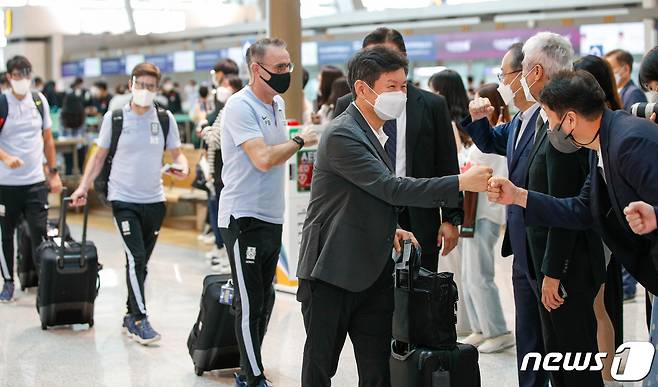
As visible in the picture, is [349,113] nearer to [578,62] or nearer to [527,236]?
[527,236]

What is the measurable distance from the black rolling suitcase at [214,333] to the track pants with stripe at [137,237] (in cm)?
81

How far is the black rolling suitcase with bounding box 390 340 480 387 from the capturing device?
12.3 feet

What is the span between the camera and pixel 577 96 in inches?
130

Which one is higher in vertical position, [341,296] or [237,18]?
[237,18]

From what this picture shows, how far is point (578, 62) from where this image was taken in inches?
183

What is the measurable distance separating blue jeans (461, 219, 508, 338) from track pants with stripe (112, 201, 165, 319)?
1.97m

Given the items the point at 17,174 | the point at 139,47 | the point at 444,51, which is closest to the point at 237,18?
the point at 139,47

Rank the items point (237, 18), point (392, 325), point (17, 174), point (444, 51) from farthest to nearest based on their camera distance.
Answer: point (237, 18), point (444, 51), point (17, 174), point (392, 325)

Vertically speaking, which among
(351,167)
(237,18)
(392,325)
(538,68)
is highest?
(237,18)

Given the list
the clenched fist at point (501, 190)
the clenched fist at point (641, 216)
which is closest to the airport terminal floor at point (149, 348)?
Answer: the clenched fist at point (501, 190)

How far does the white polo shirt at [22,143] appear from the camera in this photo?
7.48 metres

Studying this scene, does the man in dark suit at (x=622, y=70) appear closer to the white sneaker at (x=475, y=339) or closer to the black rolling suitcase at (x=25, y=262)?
the white sneaker at (x=475, y=339)

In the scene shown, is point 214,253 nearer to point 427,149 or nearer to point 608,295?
point 427,149

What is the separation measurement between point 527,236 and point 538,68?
68 cm
